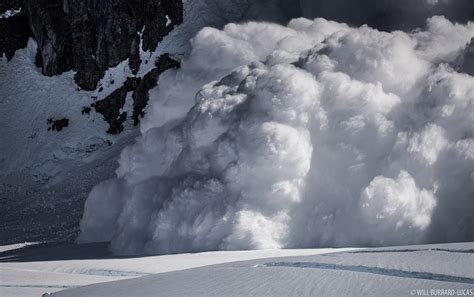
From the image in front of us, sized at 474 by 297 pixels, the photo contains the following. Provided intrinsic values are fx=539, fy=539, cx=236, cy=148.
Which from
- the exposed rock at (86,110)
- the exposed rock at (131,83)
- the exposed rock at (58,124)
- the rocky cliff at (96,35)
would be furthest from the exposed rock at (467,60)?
the exposed rock at (58,124)

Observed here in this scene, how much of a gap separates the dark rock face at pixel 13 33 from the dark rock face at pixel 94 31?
1429mm

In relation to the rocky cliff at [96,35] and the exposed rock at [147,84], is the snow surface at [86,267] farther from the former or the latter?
the rocky cliff at [96,35]

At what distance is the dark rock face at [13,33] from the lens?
1865 inches

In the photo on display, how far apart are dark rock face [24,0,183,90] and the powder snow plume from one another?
18.4m

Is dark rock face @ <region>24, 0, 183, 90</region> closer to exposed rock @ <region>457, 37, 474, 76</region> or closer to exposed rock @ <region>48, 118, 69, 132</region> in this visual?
exposed rock @ <region>48, 118, 69, 132</region>

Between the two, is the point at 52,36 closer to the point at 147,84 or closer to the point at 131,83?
the point at 131,83

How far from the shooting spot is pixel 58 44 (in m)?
45.7

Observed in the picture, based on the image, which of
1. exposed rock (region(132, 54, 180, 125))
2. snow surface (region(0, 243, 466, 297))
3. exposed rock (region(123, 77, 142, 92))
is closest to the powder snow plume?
snow surface (region(0, 243, 466, 297))

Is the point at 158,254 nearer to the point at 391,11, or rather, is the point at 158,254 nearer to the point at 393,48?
the point at 393,48

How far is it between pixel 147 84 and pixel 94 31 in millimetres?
7684

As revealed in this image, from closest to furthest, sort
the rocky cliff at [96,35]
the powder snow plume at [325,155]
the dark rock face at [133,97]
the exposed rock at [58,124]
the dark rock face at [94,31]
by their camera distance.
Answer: the powder snow plume at [325,155] < the dark rock face at [133,97] < the rocky cliff at [96,35] < the dark rock face at [94,31] < the exposed rock at [58,124]

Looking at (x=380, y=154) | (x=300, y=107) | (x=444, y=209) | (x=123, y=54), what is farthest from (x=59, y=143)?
(x=444, y=209)

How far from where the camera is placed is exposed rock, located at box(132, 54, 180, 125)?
133 feet

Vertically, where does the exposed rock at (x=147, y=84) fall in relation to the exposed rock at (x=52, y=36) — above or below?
below
